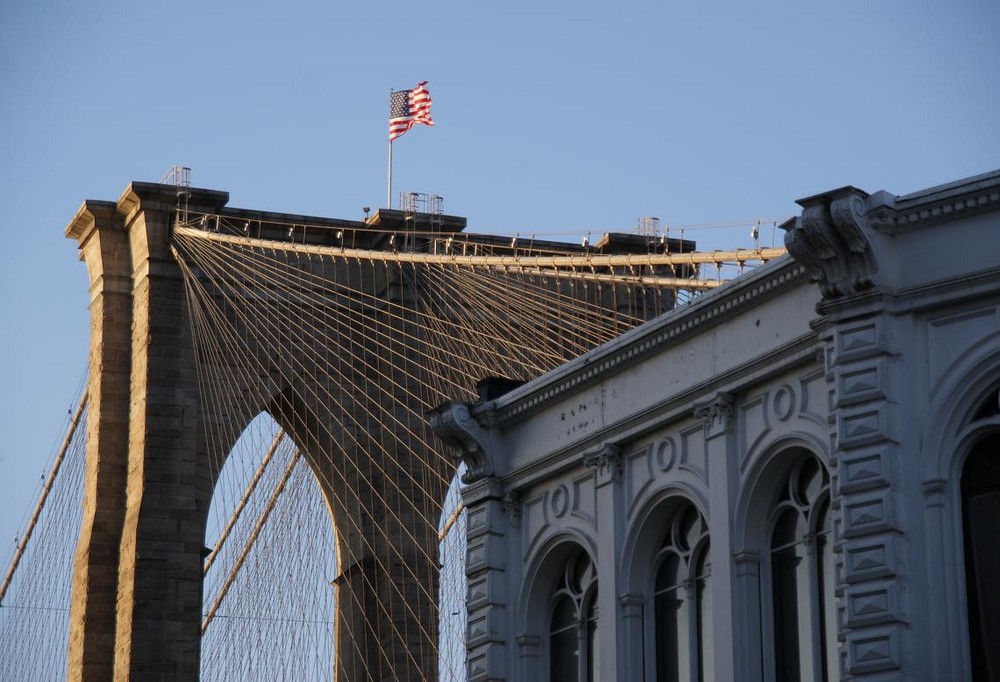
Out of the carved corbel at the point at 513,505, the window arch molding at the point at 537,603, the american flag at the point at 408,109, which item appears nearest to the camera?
the window arch molding at the point at 537,603

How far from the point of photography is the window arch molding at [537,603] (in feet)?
94.9

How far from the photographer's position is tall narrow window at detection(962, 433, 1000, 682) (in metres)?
21.6

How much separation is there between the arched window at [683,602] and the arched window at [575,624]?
1.33m

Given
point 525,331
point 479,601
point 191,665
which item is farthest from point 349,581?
point 479,601

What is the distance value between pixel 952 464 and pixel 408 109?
32564 millimetres

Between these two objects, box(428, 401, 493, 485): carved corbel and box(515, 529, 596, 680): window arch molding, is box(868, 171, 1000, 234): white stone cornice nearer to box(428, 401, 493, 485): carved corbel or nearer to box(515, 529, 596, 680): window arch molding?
box(515, 529, 596, 680): window arch molding

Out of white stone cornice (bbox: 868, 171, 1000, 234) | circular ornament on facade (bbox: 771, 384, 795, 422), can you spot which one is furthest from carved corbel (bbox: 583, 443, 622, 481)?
white stone cornice (bbox: 868, 171, 1000, 234)

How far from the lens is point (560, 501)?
94.8ft

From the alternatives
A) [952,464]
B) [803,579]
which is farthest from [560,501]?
[952,464]

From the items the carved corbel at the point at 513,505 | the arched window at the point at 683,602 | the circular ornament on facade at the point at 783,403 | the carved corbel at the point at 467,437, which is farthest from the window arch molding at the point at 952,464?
the carved corbel at the point at 467,437

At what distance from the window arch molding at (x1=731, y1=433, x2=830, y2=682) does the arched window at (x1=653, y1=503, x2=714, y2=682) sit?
0.89 meters

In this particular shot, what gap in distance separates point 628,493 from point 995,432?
20.3 feet

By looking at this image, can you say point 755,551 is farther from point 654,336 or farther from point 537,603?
point 537,603

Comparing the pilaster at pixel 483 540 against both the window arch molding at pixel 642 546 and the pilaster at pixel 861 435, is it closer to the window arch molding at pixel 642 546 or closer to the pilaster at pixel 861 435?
the window arch molding at pixel 642 546
